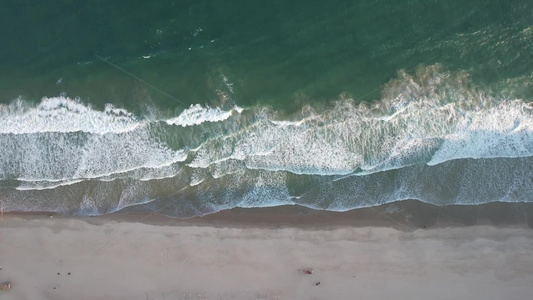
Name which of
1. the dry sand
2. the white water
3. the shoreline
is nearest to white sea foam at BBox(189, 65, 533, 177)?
the white water

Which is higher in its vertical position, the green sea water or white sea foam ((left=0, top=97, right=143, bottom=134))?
the green sea water

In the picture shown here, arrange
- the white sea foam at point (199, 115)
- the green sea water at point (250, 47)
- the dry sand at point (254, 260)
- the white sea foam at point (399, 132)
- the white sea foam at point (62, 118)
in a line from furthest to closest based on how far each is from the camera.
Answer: the white sea foam at point (62, 118) < the white sea foam at point (199, 115) < the green sea water at point (250, 47) < the white sea foam at point (399, 132) < the dry sand at point (254, 260)

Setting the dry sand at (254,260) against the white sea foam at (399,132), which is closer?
the dry sand at (254,260)

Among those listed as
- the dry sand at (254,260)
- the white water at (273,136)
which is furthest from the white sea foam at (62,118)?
the dry sand at (254,260)

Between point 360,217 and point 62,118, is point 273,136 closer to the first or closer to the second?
point 360,217

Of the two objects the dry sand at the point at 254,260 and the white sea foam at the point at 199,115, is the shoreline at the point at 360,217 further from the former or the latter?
the white sea foam at the point at 199,115

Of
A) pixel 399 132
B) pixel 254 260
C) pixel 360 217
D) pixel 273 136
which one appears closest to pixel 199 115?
pixel 273 136

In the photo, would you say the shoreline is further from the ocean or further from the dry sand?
the ocean
